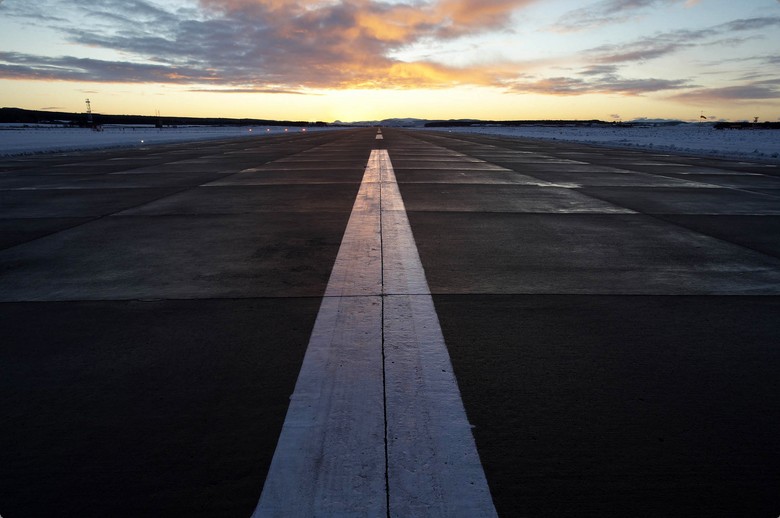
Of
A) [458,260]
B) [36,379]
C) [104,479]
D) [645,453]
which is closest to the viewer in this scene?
[104,479]

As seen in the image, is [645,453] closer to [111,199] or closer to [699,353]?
[699,353]

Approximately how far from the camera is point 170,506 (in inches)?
72.2

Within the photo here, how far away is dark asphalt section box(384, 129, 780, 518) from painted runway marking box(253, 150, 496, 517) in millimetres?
122

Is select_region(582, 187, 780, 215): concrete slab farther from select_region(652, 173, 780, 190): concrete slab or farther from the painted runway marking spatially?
the painted runway marking

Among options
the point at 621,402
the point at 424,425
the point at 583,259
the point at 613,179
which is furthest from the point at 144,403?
the point at 613,179

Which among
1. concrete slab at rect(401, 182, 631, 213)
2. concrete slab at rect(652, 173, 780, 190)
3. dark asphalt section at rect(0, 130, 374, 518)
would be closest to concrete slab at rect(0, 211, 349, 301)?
dark asphalt section at rect(0, 130, 374, 518)

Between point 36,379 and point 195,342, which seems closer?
point 36,379

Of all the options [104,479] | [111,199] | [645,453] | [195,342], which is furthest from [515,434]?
[111,199]

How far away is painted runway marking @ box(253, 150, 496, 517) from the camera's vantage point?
6.11 feet

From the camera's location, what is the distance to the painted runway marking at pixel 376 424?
186cm

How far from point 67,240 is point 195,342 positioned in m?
3.95

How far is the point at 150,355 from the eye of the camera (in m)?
3.00

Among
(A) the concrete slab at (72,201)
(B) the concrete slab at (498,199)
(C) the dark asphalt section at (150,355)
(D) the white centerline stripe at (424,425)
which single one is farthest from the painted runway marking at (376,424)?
(A) the concrete slab at (72,201)

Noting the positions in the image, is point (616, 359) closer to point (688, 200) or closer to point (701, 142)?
point (688, 200)
